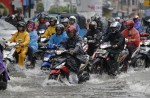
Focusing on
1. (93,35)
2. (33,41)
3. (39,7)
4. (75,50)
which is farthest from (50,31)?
(39,7)

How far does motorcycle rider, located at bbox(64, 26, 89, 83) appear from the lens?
13500mm

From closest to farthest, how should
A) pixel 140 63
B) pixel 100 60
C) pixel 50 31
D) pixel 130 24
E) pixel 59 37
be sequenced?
1. pixel 100 60
2. pixel 59 37
3. pixel 130 24
4. pixel 140 63
5. pixel 50 31

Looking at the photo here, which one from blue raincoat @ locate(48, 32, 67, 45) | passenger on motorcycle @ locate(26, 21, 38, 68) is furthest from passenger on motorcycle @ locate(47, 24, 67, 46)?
passenger on motorcycle @ locate(26, 21, 38, 68)

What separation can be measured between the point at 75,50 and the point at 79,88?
108cm

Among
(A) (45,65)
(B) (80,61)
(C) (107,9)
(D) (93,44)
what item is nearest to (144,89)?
(B) (80,61)

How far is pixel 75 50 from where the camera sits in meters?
13.5

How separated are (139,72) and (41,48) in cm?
305

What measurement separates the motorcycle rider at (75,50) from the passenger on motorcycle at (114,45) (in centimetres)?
167

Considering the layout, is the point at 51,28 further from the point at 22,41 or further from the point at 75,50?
the point at 75,50

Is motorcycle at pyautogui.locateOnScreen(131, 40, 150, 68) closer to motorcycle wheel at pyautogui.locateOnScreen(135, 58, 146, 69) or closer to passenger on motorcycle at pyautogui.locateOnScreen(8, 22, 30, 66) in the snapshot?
motorcycle wheel at pyautogui.locateOnScreen(135, 58, 146, 69)

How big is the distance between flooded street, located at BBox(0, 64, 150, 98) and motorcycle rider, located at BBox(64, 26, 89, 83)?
266 mm

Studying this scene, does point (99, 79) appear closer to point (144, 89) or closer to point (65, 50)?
point (65, 50)

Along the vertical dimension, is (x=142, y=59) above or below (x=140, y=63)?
above

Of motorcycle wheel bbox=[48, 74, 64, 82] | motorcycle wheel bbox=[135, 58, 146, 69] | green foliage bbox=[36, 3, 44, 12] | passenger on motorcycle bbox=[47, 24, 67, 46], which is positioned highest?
passenger on motorcycle bbox=[47, 24, 67, 46]
